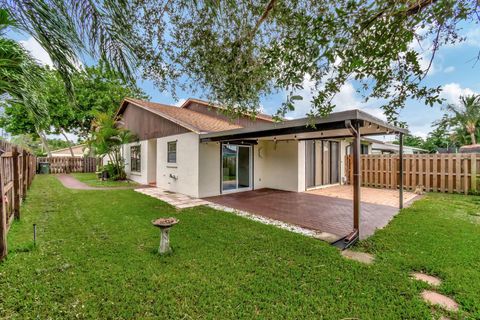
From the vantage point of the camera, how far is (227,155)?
10.0 meters

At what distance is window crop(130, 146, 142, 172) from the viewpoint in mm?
14218

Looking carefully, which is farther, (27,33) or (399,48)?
(399,48)

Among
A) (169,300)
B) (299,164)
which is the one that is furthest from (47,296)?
(299,164)

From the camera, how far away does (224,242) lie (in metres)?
4.50

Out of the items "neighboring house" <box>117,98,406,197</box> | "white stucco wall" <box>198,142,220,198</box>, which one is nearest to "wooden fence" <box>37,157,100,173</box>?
"neighboring house" <box>117,98,406,197</box>

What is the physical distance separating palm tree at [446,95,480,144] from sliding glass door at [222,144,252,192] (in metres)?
35.3

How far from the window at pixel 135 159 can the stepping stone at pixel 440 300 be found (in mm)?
14280

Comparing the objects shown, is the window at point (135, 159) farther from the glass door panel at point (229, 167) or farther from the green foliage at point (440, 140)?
the green foliage at point (440, 140)

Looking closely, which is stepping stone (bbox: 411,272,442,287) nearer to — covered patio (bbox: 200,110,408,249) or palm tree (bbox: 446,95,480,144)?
covered patio (bbox: 200,110,408,249)

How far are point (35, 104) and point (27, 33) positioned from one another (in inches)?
63.5

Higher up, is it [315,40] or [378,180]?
[315,40]

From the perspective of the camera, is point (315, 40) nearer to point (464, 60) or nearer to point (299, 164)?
point (464, 60)

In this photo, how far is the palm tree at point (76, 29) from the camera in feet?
5.51

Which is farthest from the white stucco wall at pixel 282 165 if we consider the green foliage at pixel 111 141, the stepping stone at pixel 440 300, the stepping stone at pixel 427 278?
the green foliage at pixel 111 141
